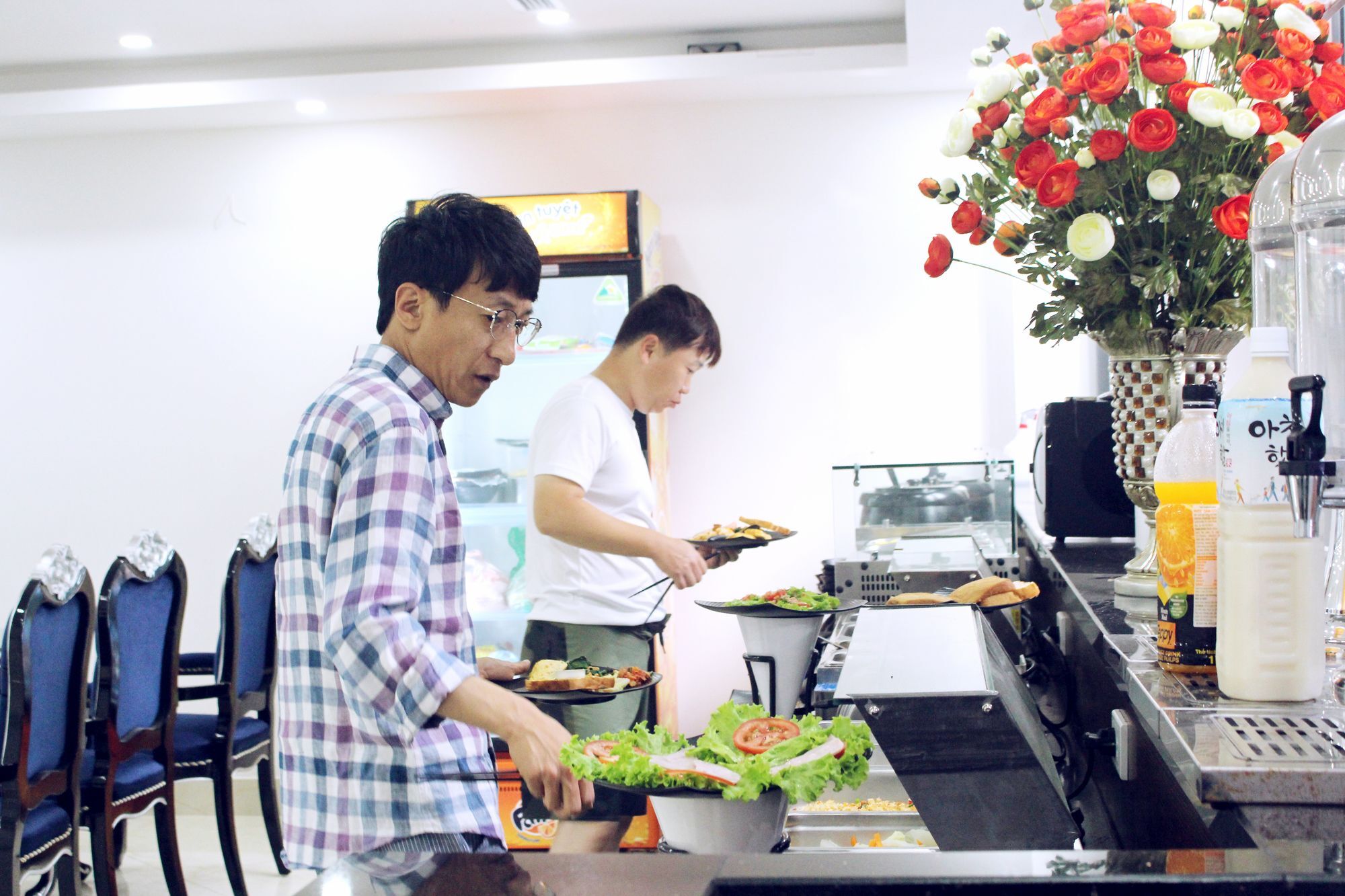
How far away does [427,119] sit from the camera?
5047mm

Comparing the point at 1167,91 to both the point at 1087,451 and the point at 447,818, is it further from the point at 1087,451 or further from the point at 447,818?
the point at 447,818

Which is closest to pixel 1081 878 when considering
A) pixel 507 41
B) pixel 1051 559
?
pixel 1051 559

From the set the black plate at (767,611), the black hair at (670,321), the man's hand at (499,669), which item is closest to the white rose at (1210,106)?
the black plate at (767,611)

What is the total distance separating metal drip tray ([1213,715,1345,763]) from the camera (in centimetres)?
96

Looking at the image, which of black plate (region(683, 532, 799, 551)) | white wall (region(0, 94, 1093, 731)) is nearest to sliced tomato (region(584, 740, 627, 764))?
black plate (region(683, 532, 799, 551))

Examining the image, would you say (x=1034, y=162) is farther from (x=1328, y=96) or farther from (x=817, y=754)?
(x=817, y=754)

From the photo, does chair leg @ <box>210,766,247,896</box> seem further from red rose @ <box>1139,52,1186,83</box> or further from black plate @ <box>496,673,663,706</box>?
red rose @ <box>1139,52,1186,83</box>

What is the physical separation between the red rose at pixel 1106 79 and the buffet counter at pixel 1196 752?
2.43 ft

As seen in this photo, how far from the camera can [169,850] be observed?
3619 millimetres

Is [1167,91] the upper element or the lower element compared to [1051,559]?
upper

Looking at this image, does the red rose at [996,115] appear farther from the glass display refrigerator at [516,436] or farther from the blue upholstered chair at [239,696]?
the blue upholstered chair at [239,696]

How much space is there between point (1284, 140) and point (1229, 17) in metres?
0.22

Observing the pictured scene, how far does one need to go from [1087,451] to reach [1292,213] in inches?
51.1

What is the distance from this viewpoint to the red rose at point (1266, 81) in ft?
5.32
